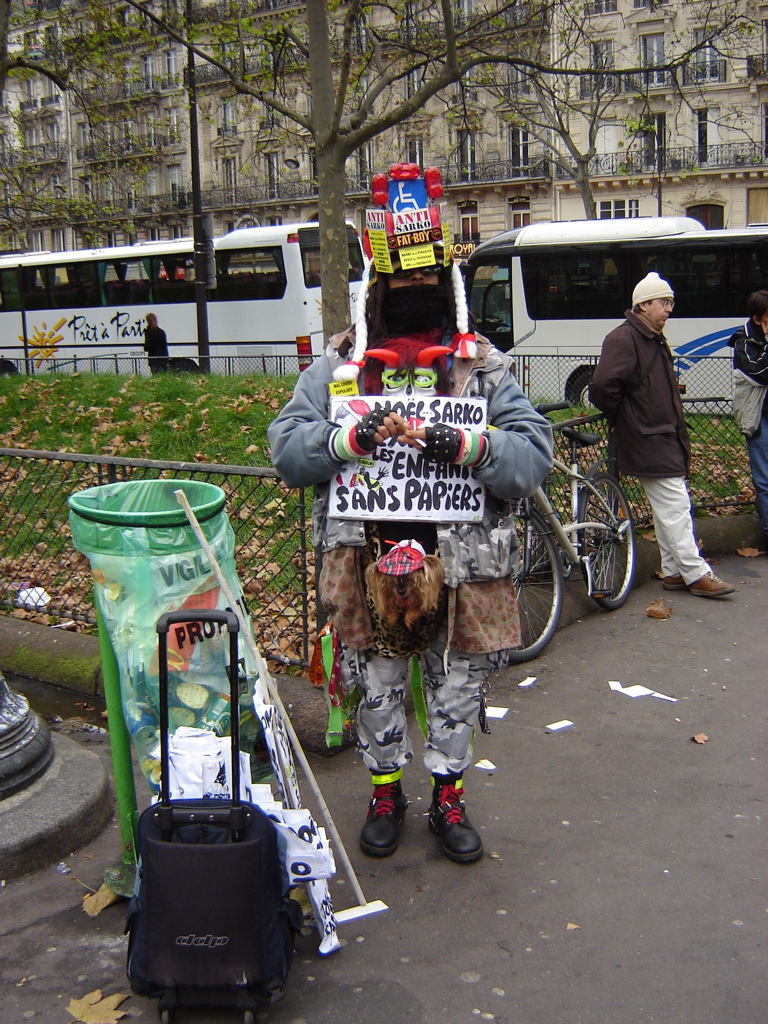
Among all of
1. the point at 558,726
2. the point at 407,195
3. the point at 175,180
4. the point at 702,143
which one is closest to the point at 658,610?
the point at 558,726

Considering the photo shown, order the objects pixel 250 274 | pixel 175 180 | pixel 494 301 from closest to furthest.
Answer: pixel 494 301, pixel 250 274, pixel 175 180

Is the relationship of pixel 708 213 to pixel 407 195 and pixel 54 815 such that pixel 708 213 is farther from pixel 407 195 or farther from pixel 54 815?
pixel 54 815

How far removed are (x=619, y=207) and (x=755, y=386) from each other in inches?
1724

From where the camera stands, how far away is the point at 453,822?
11.0 feet

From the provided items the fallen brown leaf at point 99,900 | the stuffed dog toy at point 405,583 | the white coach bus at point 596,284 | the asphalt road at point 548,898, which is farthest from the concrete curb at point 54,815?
the white coach bus at point 596,284

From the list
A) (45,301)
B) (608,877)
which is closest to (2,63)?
(608,877)

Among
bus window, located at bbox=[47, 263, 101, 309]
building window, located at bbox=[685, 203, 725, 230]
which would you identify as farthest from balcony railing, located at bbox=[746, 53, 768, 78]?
building window, located at bbox=[685, 203, 725, 230]

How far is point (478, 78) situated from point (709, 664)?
32.5ft

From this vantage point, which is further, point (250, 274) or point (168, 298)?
point (168, 298)

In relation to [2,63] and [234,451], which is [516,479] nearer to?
[234,451]

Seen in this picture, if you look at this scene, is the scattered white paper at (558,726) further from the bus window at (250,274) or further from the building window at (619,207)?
the building window at (619,207)

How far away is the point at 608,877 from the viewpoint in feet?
10.6

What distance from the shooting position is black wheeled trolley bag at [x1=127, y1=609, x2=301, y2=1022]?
2.42 m

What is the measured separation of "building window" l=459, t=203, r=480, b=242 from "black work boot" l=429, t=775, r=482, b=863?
47592 millimetres
